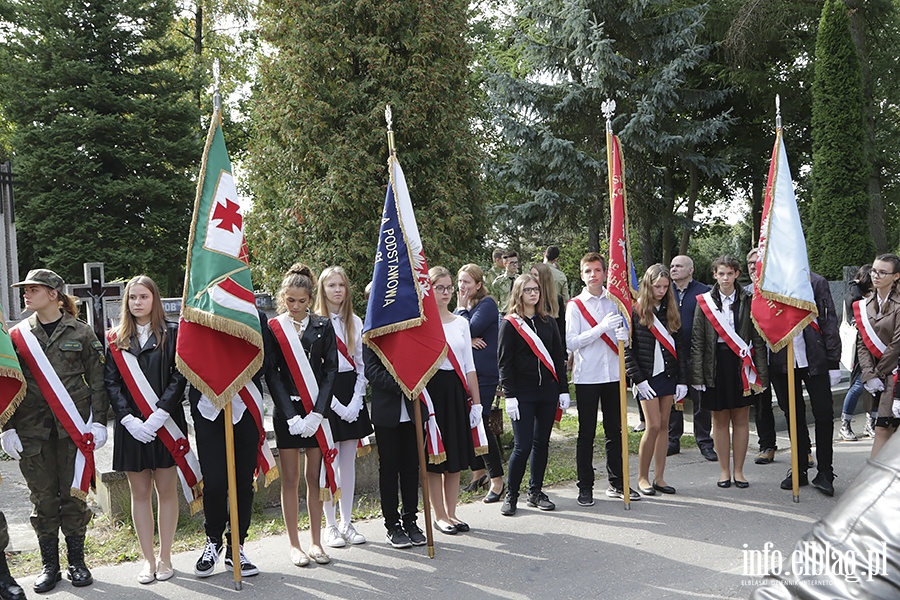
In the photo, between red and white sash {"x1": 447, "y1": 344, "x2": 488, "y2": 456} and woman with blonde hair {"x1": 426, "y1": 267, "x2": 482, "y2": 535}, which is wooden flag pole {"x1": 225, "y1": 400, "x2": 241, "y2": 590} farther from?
red and white sash {"x1": 447, "y1": 344, "x2": 488, "y2": 456}

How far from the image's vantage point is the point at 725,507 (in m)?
6.47

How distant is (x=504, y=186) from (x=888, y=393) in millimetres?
14288

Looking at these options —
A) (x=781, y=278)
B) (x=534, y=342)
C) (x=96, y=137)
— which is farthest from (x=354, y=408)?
(x=96, y=137)

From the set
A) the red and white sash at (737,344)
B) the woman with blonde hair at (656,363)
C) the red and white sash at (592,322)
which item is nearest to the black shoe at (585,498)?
the woman with blonde hair at (656,363)

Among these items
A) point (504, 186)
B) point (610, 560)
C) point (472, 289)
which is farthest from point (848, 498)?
point (504, 186)

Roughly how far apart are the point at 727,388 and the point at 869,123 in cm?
1908

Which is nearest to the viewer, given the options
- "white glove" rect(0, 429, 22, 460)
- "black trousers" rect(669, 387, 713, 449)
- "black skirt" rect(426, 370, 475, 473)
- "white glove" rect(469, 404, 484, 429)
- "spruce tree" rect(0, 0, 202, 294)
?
"white glove" rect(0, 429, 22, 460)

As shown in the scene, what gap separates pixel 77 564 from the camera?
16.9 feet

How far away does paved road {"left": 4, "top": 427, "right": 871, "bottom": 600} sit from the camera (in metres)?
4.87

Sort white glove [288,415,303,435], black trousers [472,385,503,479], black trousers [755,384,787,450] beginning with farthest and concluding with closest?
black trousers [755,384,787,450] < black trousers [472,385,503,479] < white glove [288,415,303,435]

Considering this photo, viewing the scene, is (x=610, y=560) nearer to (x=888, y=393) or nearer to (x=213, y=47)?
(x=888, y=393)

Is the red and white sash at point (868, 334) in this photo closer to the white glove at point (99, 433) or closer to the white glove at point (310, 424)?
the white glove at point (310, 424)

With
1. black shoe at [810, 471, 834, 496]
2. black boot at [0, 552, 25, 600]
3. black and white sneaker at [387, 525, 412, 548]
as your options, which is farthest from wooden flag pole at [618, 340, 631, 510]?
black boot at [0, 552, 25, 600]

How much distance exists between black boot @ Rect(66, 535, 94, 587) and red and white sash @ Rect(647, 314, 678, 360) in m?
4.85
